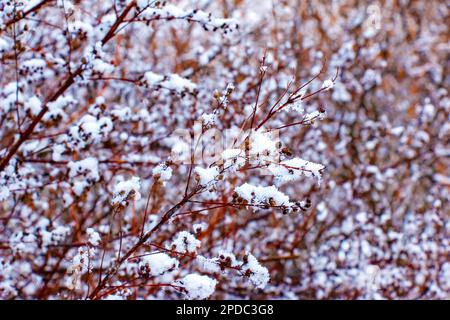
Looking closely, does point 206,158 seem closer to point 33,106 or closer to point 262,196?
point 33,106

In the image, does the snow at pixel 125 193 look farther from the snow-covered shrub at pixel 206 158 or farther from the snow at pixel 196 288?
the snow at pixel 196 288

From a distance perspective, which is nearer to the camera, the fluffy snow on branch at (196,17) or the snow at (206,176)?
the snow at (206,176)

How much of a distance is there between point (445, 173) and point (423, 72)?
2.36 m

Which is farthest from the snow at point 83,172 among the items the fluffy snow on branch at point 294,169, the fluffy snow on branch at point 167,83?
the fluffy snow on branch at point 294,169

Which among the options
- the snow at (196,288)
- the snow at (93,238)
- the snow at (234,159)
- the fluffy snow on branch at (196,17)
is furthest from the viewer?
the fluffy snow on branch at (196,17)

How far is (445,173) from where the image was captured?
10.5 meters

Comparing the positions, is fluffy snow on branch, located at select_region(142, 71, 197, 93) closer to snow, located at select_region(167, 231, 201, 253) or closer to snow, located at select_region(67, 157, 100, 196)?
snow, located at select_region(67, 157, 100, 196)

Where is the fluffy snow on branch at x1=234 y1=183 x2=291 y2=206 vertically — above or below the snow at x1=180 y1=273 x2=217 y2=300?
above

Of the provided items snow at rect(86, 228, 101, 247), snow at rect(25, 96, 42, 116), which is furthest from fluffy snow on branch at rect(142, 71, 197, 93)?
snow at rect(86, 228, 101, 247)

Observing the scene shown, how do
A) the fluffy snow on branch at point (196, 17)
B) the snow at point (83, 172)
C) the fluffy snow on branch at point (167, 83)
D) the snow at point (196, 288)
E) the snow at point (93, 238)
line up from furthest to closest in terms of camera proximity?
the snow at point (83, 172)
the fluffy snow on branch at point (167, 83)
the fluffy snow on branch at point (196, 17)
the snow at point (93, 238)
the snow at point (196, 288)

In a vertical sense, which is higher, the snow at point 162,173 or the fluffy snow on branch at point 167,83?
the fluffy snow on branch at point 167,83
